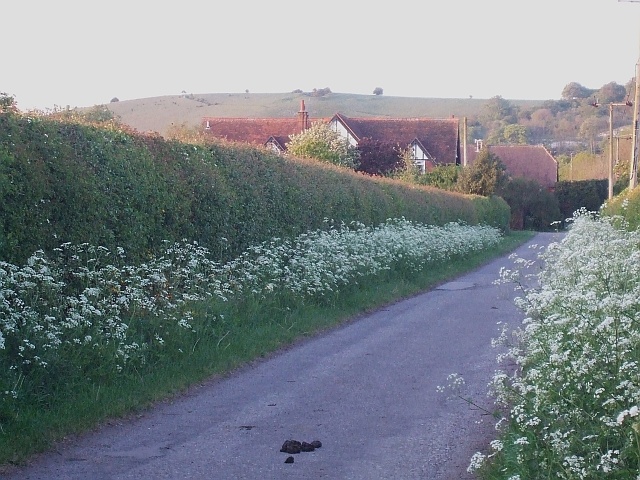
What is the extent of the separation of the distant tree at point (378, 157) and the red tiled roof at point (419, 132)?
8612 mm

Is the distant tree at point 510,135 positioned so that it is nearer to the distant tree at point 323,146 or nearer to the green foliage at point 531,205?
the green foliage at point 531,205

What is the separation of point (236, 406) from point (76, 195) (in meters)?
2.97

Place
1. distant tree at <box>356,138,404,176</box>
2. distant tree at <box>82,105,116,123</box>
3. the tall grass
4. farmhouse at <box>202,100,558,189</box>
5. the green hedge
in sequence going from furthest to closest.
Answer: farmhouse at <box>202,100,558,189</box> < distant tree at <box>356,138,404,176</box> < distant tree at <box>82,105,116,123</box> < the green hedge < the tall grass

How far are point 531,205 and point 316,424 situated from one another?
57.4 metres

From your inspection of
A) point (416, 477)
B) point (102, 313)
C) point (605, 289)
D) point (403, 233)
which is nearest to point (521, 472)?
point (416, 477)

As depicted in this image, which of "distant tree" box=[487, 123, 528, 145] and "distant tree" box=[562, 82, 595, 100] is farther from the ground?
"distant tree" box=[562, 82, 595, 100]

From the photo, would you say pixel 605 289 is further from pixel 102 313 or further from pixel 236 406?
pixel 102 313

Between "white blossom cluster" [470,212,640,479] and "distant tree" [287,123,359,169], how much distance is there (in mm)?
36188

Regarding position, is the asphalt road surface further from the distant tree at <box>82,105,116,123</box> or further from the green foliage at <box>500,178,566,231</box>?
the green foliage at <box>500,178,566,231</box>

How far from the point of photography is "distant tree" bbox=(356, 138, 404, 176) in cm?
4850

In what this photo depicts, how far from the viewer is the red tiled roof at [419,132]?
2312 inches

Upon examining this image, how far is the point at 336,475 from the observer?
19.8 feet

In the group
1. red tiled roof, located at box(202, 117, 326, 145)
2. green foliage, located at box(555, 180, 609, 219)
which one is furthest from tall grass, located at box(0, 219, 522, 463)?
green foliage, located at box(555, 180, 609, 219)

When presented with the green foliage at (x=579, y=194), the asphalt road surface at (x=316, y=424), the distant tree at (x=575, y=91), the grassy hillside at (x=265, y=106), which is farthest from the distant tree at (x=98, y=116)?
the distant tree at (x=575, y=91)
